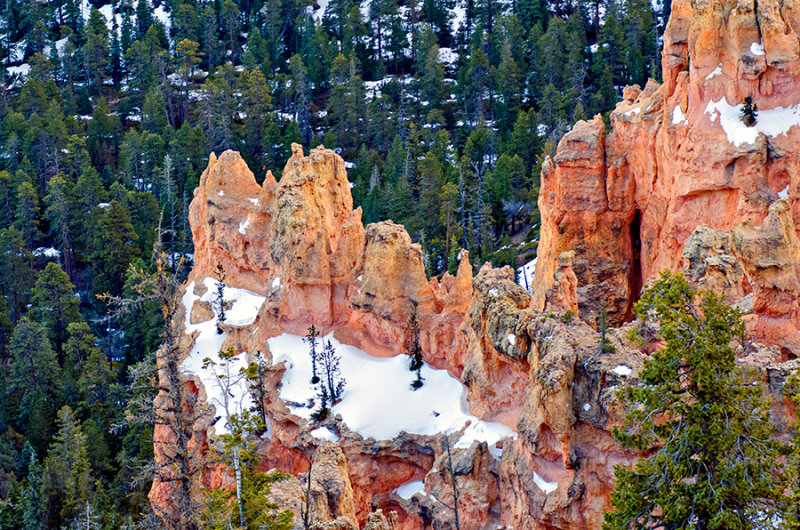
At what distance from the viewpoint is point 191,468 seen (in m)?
23.3

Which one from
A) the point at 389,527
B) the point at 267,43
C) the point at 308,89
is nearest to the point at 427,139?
the point at 308,89

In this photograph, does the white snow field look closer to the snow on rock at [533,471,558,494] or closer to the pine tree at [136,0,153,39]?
the snow on rock at [533,471,558,494]

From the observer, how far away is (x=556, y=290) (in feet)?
129

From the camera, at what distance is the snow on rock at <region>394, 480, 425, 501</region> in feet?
142

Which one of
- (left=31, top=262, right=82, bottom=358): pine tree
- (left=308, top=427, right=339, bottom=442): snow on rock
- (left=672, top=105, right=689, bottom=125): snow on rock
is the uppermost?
(left=672, top=105, right=689, bottom=125): snow on rock

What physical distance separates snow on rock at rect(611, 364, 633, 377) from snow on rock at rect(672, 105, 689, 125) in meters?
13.5

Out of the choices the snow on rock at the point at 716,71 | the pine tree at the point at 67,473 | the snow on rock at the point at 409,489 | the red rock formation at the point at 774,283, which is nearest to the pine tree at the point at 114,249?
the pine tree at the point at 67,473

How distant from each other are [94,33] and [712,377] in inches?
4119

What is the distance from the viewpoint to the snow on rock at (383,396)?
44.5 m

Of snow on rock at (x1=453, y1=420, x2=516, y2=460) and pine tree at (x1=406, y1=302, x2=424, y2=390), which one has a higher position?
pine tree at (x1=406, y1=302, x2=424, y2=390)

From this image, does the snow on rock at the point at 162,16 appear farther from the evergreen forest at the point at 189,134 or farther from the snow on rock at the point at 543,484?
the snow on rock at the point at 543,484

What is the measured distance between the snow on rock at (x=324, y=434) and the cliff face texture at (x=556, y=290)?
0.15 m

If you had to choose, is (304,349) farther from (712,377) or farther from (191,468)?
(712,377)

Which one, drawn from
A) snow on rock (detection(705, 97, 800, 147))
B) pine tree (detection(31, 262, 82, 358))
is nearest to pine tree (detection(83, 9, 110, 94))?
pine tree (detection(31, 262, 82, 358))
